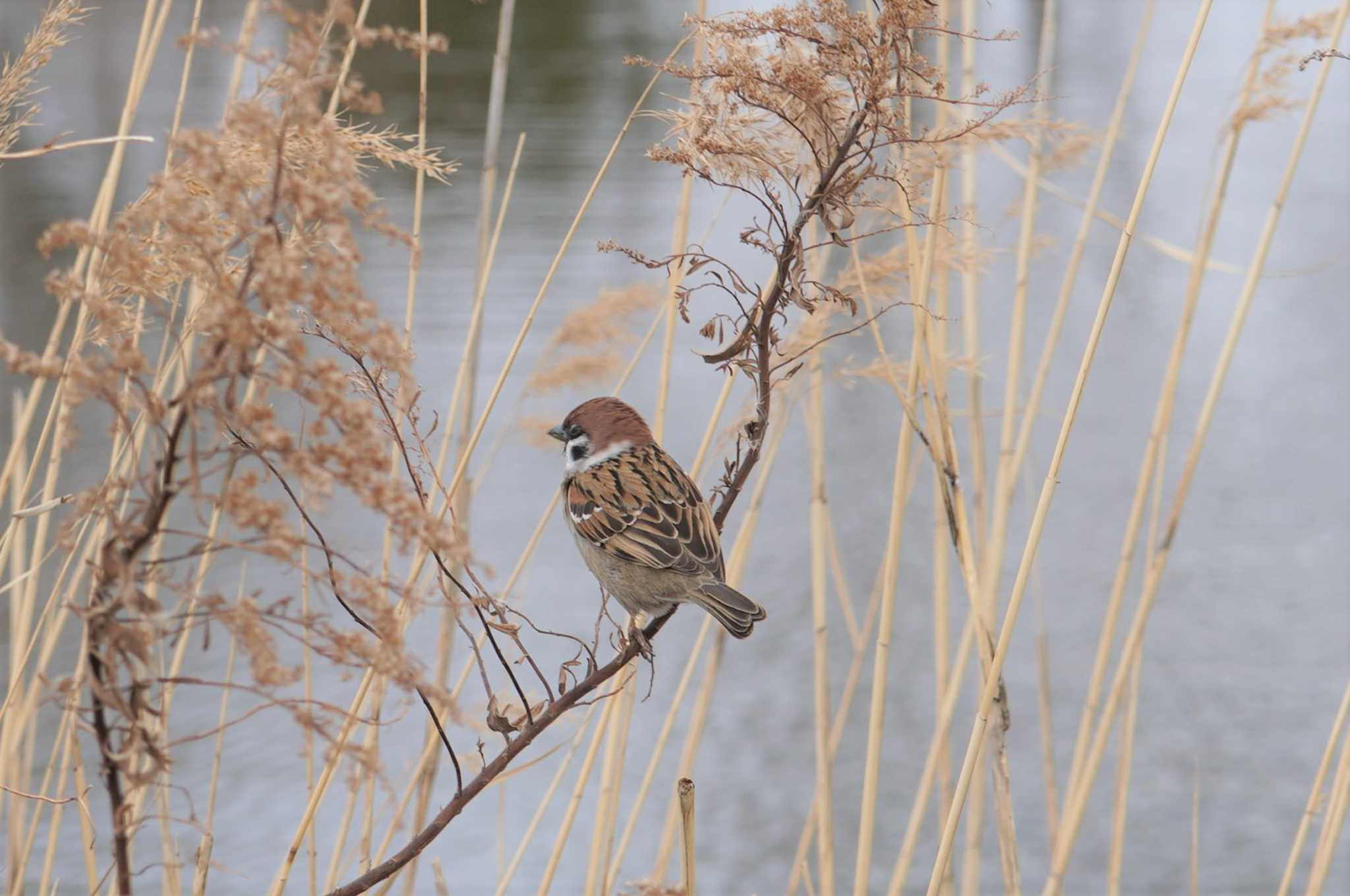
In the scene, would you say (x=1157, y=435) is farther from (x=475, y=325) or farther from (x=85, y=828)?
(x=85, y=828)

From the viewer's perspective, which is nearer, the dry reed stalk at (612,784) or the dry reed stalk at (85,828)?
the dry reed stalk at (85,828)

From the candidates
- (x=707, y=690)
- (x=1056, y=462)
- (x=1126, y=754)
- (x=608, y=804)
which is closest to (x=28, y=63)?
(x=1056, y=462)

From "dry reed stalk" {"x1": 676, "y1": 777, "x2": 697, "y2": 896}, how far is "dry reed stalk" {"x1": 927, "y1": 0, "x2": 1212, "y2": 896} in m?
0.32

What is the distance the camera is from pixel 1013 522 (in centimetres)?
512

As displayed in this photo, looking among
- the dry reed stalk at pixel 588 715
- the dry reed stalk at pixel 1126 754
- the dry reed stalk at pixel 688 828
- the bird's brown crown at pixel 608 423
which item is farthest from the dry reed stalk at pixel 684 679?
the dry reed stalk at pixel 1126 754

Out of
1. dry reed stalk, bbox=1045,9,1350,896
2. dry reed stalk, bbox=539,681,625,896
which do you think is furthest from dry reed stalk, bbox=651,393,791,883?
dry reed stalk, bbox=1045,9,1350,896

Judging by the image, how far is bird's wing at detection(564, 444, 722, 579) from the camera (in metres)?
1.83

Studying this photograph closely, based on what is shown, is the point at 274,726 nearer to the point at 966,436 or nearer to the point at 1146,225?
the point at 966,436

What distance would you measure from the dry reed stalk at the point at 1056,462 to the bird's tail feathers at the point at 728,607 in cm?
30

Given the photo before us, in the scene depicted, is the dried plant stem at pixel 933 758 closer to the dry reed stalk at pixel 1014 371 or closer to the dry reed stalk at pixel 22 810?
the dry reed stalk at pixel 1014 371

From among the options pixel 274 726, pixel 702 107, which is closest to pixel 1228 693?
pixel 274 726

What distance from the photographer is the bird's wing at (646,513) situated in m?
1.83

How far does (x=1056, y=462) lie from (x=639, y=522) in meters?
0.62

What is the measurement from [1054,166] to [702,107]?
1.35m
